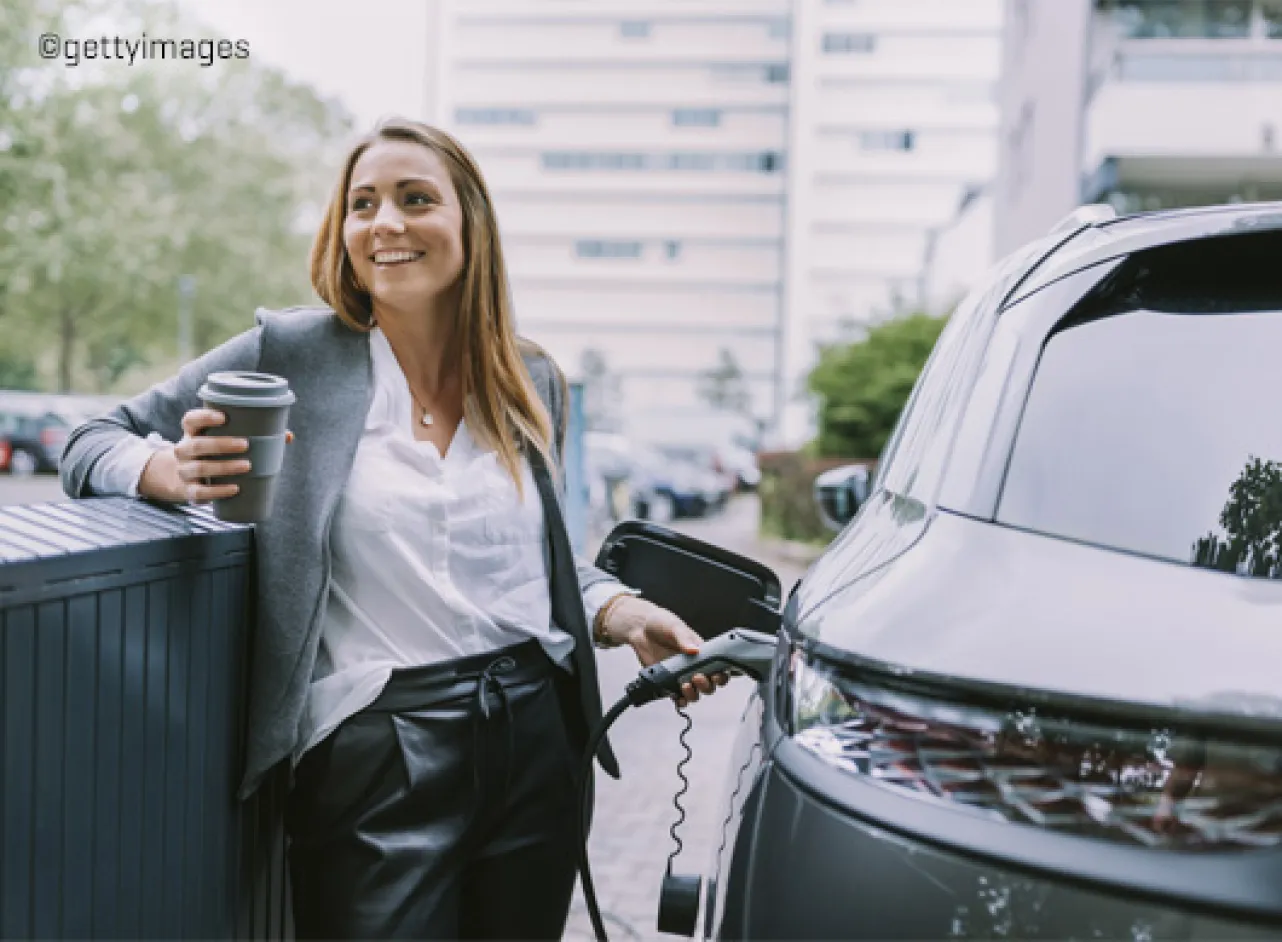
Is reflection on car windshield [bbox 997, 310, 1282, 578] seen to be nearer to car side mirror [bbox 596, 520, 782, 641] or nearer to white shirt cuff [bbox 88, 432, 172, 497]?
car side mirror [bbox 596, 520, 782, 641]

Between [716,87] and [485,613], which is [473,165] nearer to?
[485,613]

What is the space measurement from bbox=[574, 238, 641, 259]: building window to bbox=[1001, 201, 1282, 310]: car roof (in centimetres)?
7357

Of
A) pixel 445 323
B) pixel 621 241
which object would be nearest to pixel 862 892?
pixel 445 323

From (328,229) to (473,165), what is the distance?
278 mm

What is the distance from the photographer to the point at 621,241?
75125mm

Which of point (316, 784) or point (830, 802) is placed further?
point (316, 784)

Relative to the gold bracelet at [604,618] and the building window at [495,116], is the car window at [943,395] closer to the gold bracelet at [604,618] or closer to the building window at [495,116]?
the gold bracelet at [604,618]

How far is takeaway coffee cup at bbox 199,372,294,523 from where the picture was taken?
66.6 inches

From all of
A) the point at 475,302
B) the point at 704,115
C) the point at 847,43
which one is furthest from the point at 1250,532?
the point at 704,115

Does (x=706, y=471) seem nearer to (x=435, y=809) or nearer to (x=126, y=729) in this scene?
(x=435, y=809)

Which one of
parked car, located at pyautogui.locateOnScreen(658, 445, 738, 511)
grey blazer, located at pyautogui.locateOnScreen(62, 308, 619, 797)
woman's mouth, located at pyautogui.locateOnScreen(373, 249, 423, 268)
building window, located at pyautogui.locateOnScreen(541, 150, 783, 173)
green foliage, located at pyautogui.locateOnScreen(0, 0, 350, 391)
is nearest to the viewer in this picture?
grey blazer, located at pyautogui.locateOnScreen(62, 308, 619, 797)

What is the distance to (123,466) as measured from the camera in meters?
2.01

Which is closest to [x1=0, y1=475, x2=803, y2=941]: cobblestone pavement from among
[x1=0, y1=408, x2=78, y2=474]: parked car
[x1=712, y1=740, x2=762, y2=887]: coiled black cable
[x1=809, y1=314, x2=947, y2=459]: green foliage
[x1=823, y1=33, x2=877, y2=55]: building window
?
[x1=712, y1=740, x2=762, y2=887]: coiled black cable

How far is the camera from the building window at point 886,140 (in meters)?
70.3
